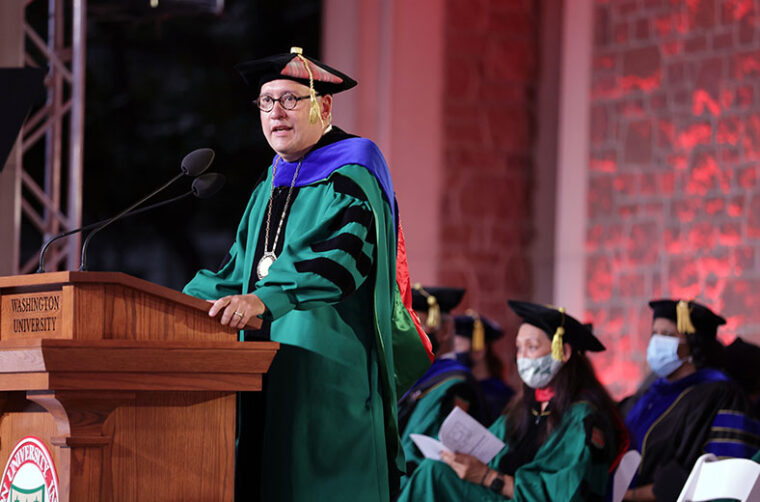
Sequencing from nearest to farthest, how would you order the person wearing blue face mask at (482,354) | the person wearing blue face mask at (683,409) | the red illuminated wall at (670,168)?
the person wearing blue face mask at (683,409) < the person wearing blue face mask at (482,354) < the red illuminated wall at (670,168)

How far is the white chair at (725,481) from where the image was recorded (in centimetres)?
377

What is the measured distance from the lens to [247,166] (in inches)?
512

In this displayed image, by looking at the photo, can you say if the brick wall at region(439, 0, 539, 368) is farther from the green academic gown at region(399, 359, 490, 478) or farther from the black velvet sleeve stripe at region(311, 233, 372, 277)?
the black velvet sleeve stripe at region(311, 233, 372, 277)

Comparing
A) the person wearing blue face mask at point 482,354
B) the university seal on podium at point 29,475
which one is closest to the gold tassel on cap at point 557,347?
the person wearing blue face mask at point 482,354

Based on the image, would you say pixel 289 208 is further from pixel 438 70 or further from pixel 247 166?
pixel 247 166

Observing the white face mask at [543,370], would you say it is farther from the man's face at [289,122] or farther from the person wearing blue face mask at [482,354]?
the man's face at [289,122]

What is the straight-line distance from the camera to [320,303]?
274 cm

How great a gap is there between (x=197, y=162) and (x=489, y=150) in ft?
23.4

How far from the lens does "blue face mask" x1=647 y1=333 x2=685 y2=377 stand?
5.71m

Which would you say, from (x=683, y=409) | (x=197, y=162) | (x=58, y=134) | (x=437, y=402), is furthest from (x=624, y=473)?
(x=58, y=134)

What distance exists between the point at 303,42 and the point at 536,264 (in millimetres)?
4053

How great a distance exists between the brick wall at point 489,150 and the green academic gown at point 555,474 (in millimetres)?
4651

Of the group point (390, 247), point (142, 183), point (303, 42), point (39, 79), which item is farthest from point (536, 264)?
point (390, 247)

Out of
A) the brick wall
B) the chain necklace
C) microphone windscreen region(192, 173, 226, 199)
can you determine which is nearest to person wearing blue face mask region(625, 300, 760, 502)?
the chain necklace
